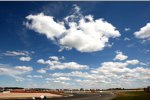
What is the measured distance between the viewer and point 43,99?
65688 millimetres

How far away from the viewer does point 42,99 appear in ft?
217

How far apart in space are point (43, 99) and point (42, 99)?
0.46 meters

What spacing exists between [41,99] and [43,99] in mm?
871

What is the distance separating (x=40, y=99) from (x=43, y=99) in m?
1.15

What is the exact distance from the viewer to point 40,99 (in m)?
66.3

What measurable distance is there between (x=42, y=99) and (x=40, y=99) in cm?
70
